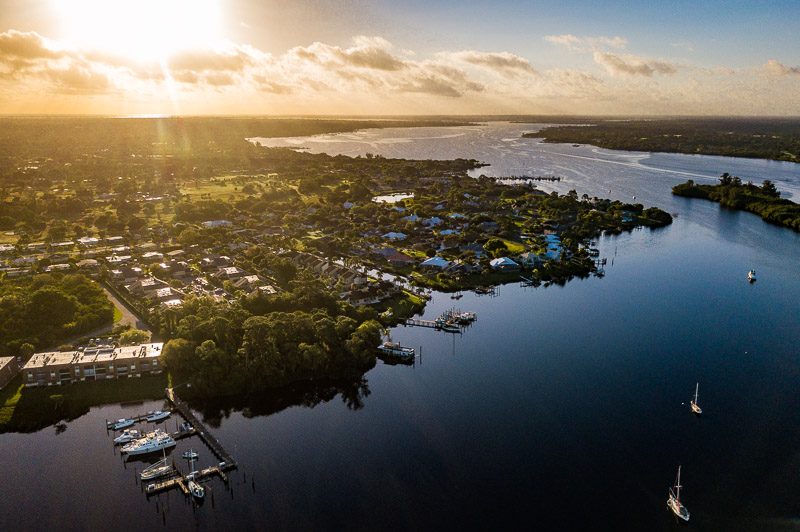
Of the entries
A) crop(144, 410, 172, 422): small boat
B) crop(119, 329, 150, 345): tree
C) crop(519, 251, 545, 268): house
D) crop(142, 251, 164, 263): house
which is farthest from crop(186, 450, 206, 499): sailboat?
crop(519, 251, 545, 268): house

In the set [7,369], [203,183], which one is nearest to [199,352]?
[7,369]

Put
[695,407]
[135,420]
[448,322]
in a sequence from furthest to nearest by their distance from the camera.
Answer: [448,322] < [695,407] < [135,420]

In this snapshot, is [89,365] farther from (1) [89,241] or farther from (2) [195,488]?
(1) [89,241]

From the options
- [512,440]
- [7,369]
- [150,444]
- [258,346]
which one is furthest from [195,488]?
[7,369]

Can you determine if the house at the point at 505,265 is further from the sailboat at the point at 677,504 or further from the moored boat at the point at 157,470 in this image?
the moored boat at the point at 157,470

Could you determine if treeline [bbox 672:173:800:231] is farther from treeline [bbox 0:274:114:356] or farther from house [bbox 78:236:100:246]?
house [bbox 78:236:100:246]
